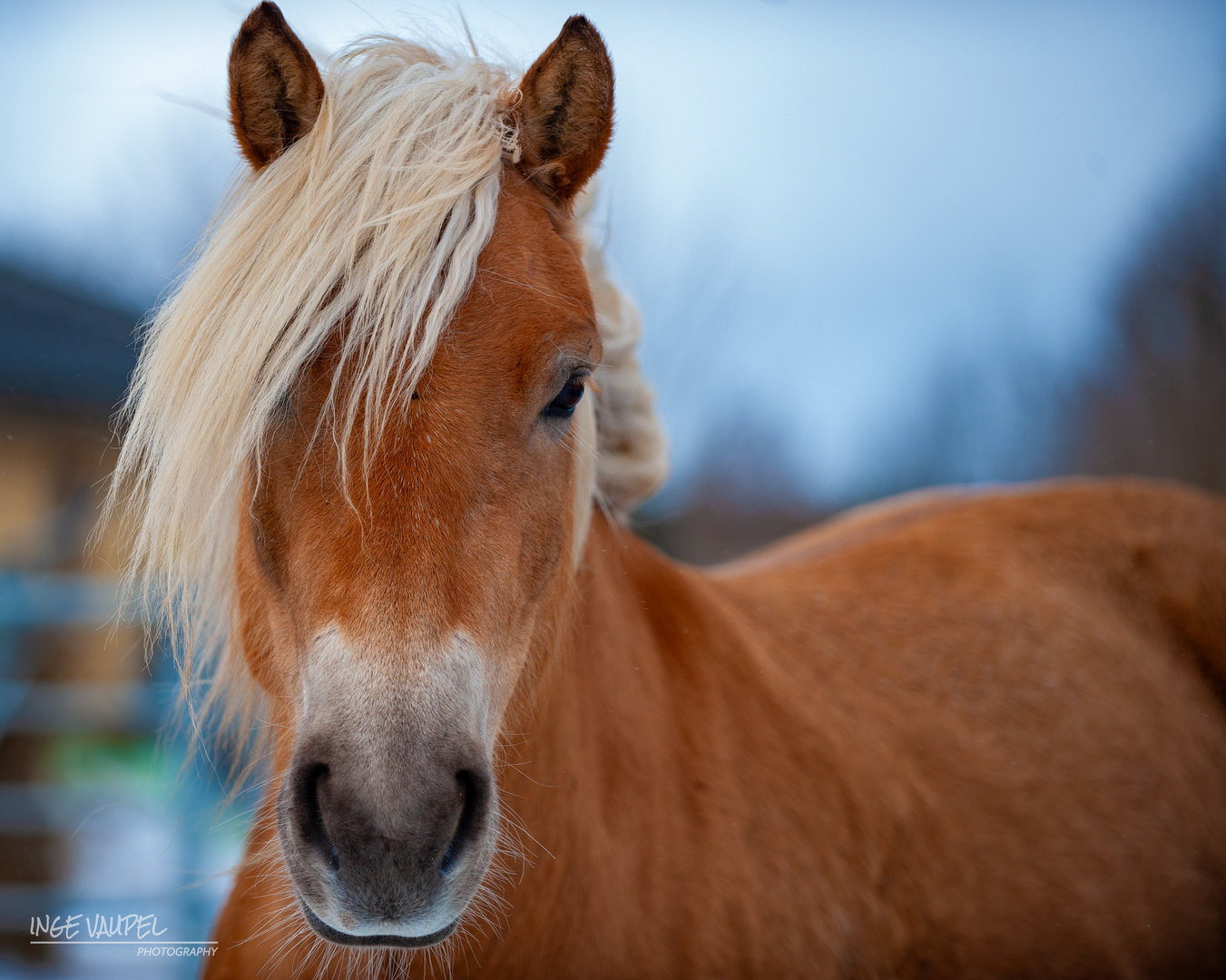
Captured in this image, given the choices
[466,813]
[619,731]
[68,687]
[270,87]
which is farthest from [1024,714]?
[68,687]

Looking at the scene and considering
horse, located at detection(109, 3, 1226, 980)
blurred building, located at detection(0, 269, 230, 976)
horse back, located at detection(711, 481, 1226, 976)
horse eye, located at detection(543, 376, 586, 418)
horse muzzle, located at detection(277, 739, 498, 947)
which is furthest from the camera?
blurred building, located at detection(0, 269, 230, 976)

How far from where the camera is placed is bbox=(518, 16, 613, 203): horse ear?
1.27 metres

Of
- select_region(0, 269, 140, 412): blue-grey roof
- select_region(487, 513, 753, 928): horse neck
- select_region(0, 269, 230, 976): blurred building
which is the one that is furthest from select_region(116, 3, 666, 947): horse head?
select_region(0, 269, 140, 412): blue-grey roof

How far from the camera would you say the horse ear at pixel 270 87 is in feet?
3.80

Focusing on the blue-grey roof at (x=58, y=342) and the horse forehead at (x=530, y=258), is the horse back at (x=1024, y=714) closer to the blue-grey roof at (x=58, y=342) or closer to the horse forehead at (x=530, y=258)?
the horse forehead at (x=530, y=258)

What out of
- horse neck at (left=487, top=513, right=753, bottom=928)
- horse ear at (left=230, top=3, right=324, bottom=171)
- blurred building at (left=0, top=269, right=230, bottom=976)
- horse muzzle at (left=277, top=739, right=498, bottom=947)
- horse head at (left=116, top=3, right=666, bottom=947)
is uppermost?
horse ear at (left=230, top=3, right=324, bottom=171)

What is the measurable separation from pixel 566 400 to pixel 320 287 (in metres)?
0.41

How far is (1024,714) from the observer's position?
220 cm

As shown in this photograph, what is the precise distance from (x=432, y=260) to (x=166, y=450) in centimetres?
52

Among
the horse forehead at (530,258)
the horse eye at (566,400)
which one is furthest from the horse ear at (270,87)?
the horse eye at (566,400)

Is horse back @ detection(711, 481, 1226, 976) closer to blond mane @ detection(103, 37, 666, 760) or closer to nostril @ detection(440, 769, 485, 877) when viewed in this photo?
nostril @ detection(440, 769, 485, 877)

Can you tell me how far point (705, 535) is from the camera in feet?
21.9

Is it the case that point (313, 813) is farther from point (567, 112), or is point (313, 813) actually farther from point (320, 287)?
point (567, 112)

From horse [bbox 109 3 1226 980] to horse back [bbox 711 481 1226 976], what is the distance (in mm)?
13
